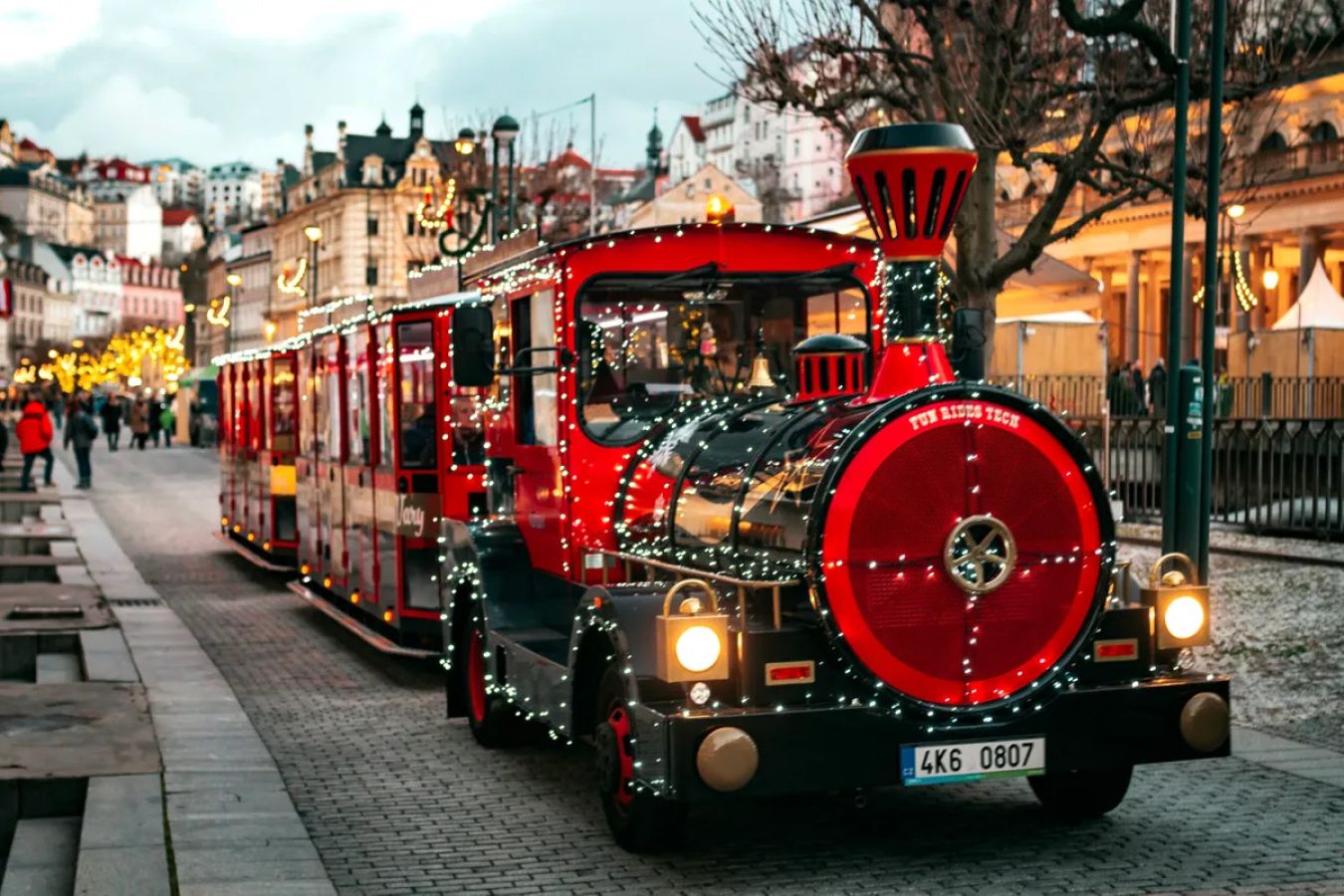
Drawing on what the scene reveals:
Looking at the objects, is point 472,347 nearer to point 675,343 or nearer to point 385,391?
point 675,343

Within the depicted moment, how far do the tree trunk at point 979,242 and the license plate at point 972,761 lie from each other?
40.3 ft

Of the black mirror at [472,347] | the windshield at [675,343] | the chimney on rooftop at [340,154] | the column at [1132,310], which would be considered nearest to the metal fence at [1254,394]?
the windshield at [675,343]

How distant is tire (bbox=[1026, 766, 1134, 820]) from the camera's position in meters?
8.52

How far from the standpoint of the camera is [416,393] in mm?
14812

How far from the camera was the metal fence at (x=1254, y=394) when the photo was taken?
2806 centimetres

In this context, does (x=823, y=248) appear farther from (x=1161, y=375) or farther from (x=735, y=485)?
(x=1161, y=375)

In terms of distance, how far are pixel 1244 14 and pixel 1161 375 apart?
64.8ft

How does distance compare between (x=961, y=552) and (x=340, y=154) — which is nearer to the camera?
(x=961, y=552)

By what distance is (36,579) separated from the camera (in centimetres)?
Result: 2192

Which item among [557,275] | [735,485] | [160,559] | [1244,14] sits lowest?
[160,559]

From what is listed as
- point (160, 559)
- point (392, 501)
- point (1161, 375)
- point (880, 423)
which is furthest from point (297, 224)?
point (880, 423)

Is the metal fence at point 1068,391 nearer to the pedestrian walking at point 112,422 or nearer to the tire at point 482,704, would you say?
the tire at point 482,704

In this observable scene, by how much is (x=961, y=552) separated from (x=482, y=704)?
3935 millimetres

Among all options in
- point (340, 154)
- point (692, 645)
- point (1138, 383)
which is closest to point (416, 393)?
point (692, 645)
